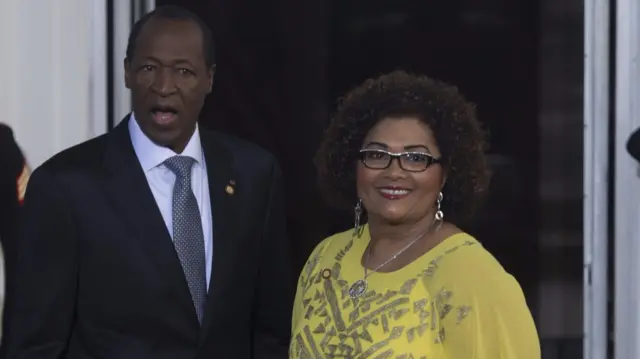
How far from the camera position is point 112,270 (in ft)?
8.70

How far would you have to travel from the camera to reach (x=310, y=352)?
257 centimetres

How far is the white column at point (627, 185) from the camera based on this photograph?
3498 millimetres

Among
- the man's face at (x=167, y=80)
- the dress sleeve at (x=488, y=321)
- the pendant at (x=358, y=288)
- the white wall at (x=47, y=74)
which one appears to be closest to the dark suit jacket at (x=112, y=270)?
the man's face at (x=167, y=80)

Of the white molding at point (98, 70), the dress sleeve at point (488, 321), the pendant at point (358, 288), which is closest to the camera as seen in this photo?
the dress sleeve at point (488, 321)

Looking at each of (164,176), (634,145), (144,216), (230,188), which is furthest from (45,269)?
(634,145)

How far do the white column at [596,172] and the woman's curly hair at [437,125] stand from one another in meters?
0.99

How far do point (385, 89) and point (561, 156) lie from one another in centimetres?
164

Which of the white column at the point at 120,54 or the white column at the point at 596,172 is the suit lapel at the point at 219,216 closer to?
the white column at the point at 120,54

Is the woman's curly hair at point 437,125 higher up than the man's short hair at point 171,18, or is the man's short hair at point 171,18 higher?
the man's short hair at point 171,18

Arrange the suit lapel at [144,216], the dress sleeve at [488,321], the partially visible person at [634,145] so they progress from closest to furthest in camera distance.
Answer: the dress sleeve at [488,321] < the suit lapel at [144,216] < the partially visible person at [634,145]

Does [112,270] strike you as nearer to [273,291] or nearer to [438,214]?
[273,291]

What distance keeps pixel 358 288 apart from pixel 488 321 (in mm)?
365

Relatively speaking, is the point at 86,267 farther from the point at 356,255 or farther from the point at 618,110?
the point at 618,110

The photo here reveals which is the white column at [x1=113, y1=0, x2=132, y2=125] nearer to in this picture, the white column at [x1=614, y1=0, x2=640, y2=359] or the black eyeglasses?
the black eyeglasses
